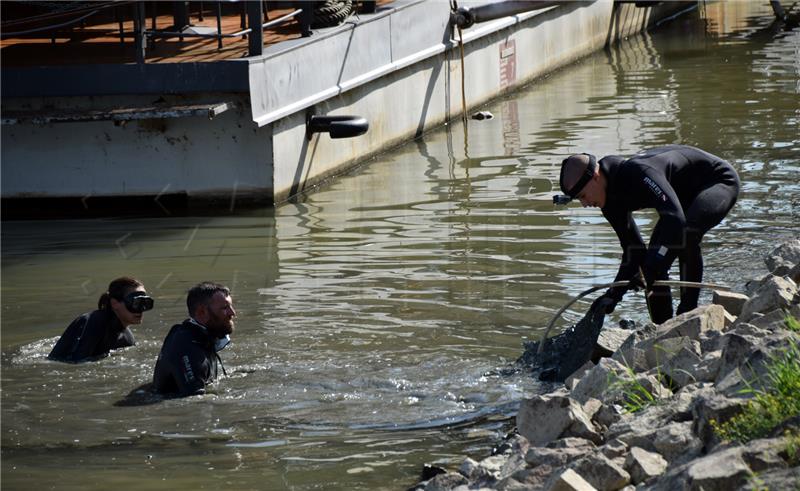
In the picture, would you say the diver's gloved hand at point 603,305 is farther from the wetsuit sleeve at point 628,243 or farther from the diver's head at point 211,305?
the diver's head at point 211,305

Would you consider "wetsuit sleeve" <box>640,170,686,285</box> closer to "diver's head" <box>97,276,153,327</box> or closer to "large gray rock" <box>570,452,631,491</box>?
"large gray rock" <box>570,452,631,491</box>

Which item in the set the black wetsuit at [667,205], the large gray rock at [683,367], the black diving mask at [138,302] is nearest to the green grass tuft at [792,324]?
the large gray rock at [683,367]

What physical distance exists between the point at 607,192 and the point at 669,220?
479 millimetres

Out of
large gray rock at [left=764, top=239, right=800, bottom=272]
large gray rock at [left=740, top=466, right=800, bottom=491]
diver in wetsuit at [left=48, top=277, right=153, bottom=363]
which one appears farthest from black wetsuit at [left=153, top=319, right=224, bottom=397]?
large gray rock at [left=740, top=466, right=800, bottom=491]

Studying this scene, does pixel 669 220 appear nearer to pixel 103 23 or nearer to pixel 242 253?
pixel 242 253

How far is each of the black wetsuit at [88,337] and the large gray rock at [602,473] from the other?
4.84 metres

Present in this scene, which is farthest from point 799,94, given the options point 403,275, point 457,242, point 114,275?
point 114,275

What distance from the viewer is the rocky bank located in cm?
472

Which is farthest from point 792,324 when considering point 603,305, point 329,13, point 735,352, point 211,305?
point 329,13

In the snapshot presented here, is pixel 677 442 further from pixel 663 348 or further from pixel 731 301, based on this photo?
pixel 731 301

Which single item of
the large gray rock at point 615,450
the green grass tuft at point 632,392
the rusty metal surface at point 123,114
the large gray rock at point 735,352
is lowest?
the green grass tuft at point 632,392

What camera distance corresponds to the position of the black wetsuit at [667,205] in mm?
7703

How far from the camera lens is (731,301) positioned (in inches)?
313

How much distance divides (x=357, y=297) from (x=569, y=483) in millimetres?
5668
